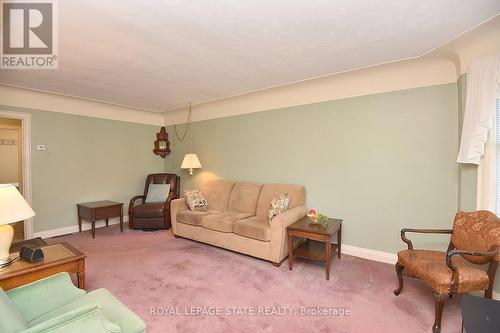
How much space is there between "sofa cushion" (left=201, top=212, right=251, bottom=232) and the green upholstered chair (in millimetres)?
1914

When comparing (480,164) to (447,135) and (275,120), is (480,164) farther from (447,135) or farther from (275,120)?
(275,120)

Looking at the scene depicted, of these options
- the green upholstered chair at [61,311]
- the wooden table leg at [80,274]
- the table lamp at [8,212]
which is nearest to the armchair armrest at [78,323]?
the green upholstered chair at [61,311]

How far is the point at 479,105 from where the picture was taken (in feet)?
7.06

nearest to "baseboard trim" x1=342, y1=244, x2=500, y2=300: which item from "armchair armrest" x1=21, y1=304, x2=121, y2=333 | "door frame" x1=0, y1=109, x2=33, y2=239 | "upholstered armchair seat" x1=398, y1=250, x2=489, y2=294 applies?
"upholstered armchair seat" x1=398, y1=250, x2=489, y2=294

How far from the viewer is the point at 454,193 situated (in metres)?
2.65

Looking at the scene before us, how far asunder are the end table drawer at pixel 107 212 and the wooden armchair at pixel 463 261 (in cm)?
438

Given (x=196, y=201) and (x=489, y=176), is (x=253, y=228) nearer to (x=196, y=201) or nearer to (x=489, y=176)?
(x=196, y=201)

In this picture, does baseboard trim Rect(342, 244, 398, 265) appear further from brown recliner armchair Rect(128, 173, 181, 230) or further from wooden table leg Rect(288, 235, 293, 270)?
brown recliner armchair Rect(128, 173, 181, 230)

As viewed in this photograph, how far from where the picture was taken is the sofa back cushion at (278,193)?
354 centimetres

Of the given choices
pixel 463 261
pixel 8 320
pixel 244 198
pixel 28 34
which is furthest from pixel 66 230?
pixel 463 261

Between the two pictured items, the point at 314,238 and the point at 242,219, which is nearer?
the point at 314,238

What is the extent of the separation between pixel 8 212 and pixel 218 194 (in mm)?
2890

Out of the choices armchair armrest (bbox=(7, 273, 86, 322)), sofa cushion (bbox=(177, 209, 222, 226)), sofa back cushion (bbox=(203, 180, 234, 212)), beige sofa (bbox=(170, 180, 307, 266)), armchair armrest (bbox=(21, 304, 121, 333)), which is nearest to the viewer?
armchair armrest (bbox=(21, 304, 121, 333))

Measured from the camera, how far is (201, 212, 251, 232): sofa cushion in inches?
132
